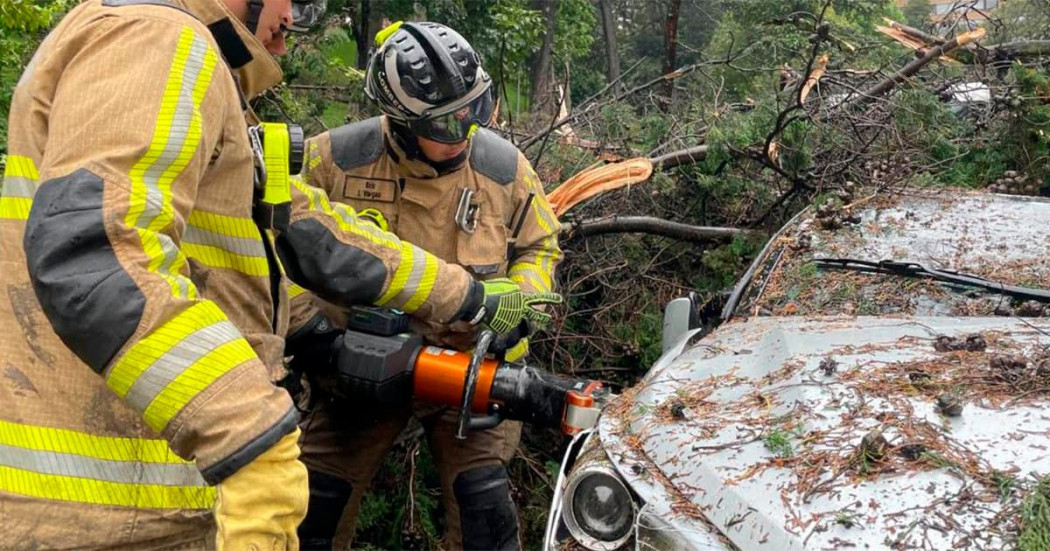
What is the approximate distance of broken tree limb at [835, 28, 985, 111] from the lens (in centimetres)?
500

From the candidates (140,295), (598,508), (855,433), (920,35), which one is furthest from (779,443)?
(920,35)

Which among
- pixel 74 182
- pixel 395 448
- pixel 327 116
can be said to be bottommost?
pixel 395 448

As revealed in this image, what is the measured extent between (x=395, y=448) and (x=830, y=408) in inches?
102

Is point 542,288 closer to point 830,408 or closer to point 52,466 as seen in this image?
point 830,408

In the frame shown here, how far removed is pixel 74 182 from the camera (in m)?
1.46

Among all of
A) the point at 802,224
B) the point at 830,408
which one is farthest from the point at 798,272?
the point at 830,408

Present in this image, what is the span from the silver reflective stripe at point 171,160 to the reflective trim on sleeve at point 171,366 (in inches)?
2.7

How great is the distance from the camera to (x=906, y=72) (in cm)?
505

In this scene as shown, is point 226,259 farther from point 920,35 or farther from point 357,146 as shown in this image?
point 920,35

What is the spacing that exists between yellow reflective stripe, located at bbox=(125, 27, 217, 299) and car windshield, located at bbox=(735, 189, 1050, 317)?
208 centimetres

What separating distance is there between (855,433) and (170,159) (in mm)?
1460

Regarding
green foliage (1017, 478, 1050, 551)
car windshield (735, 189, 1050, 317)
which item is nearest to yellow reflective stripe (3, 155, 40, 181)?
green foliage (1017, 478, 1050, 551)

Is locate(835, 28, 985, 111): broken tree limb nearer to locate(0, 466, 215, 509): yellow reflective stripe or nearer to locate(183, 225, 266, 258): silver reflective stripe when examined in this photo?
locate(183, 225, 266, 258): silver reflective stripe

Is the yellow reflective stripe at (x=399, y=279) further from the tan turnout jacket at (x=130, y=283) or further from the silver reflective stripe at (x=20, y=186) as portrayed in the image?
the silver reflective stripe at (x=20, y=186)
